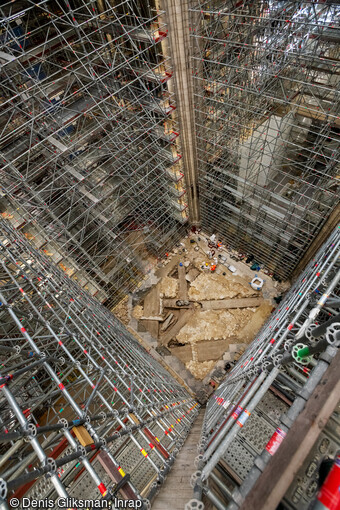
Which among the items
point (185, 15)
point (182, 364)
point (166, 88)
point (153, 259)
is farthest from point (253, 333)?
point (185, 15)

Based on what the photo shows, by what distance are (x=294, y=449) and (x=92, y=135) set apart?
12952 millimetres

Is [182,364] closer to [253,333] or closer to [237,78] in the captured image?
[253,333]

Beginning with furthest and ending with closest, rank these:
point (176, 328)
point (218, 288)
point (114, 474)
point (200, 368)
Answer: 1. point (218, 288)
2. point (176, 328)
3. point (200, 368)
4. point (114, 474)

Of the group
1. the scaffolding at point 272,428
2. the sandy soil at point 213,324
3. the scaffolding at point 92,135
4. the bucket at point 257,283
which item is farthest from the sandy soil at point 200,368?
the scaffolding at point 272,428

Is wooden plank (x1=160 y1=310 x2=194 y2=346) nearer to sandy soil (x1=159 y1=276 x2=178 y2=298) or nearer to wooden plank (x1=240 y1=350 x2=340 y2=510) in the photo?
sandy soil (x1=159 y1=276 x2=178 y2=298)

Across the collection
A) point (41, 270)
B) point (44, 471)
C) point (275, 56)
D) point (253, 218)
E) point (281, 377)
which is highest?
point (275, 56)

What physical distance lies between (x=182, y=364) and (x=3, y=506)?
40.8 feet

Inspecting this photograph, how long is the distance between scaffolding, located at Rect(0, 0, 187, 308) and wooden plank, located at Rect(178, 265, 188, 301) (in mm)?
1982

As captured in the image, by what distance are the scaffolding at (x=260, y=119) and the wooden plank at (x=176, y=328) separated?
5.51 meters

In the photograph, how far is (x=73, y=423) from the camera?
5.20m

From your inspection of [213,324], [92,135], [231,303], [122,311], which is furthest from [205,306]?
[92,135]

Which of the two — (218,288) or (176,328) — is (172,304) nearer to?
(176,328)

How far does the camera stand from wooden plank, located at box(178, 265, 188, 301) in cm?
1703

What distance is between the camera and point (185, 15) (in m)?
10.3
